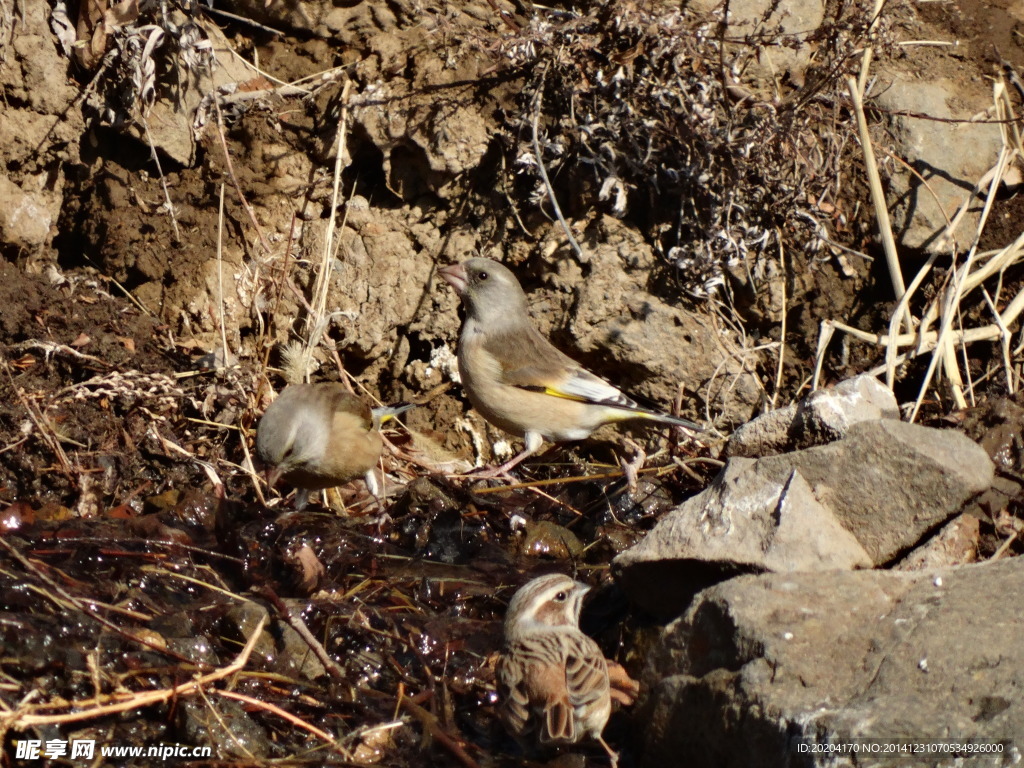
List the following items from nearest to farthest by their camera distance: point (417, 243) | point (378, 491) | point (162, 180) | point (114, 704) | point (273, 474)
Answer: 1. point (114, 704)
2. point (273, 474)
3. point (378, 491)
4. point (162, 180)
5. point (417, 243)

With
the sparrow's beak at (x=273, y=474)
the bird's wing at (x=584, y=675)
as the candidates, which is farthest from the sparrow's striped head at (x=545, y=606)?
the sparrow's beak at (x=273, y=474)

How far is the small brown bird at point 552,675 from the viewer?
11.8 ft

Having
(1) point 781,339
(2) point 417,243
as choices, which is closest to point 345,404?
(2) point 417,243

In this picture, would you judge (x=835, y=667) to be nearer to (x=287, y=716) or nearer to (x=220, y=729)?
(x=287, y=716)

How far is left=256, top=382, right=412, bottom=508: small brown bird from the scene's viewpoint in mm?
5188

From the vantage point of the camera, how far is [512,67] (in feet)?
21.3

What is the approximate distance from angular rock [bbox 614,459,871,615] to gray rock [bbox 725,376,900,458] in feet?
1.91

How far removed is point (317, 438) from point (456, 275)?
162cm

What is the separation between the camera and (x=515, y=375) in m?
6.35

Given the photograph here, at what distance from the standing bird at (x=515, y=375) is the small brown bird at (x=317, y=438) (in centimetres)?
82

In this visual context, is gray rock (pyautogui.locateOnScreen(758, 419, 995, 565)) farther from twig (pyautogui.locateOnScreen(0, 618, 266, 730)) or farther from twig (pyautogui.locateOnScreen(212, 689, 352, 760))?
twig (pyautogui.locateOnScreen(0, 618, 266, 730))

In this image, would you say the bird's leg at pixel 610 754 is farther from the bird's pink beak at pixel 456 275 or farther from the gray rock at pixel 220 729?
the bird's pink beak at pixel 456 275

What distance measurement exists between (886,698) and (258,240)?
4.95 m

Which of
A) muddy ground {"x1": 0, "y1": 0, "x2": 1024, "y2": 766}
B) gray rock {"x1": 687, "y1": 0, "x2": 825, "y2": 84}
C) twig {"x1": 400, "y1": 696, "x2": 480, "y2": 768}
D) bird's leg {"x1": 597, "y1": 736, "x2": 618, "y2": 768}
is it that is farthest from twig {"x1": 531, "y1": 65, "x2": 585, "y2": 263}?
bird's leg {"x1": 597, "y1": 736, "x2": 618, "y2": 768}
